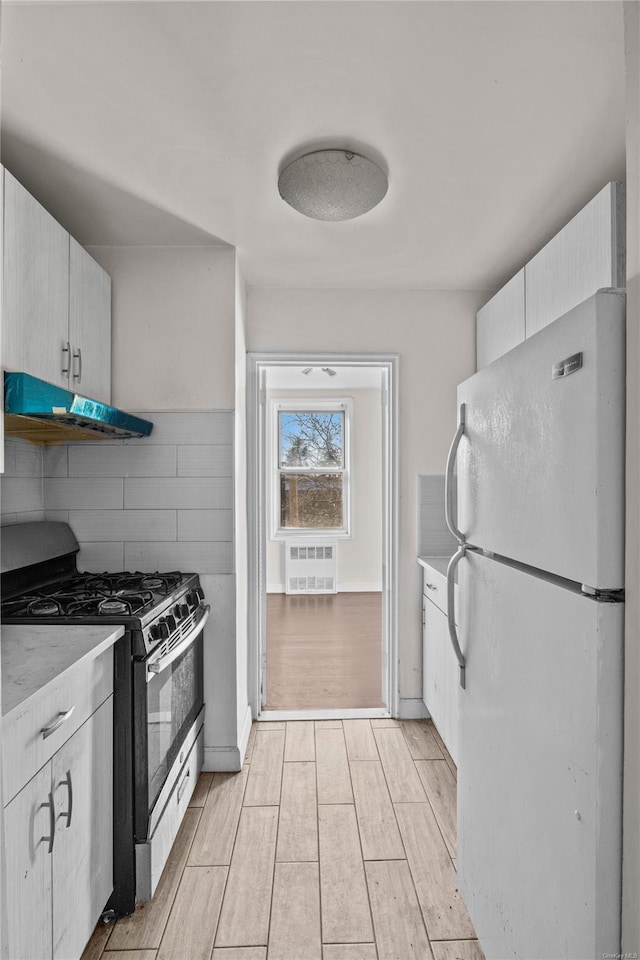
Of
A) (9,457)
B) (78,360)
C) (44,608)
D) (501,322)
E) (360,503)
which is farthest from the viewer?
(360,503)

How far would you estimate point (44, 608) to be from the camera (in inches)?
73.0

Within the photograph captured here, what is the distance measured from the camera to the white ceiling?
1.31 meters

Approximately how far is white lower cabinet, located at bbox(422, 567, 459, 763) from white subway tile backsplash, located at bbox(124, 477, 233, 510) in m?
1.09

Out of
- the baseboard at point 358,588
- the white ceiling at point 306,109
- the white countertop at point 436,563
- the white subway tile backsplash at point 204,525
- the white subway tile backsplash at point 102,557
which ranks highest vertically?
the white ceiling at point 306,109

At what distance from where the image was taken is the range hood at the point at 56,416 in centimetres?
152

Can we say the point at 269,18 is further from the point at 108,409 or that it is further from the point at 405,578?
the point at 405,578

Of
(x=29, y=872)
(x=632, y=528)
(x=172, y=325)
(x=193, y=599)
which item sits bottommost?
(x=29, y=872)

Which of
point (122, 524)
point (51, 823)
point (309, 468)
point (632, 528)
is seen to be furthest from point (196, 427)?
point (309, 468)

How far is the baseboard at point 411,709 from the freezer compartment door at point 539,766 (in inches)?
58.3

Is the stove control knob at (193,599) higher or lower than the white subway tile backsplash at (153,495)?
lower

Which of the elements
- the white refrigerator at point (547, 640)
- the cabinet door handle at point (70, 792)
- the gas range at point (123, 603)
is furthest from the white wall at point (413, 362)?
the cabinet door handle at point (70, 792)

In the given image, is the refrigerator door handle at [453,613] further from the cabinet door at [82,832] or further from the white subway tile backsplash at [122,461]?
the white subway tile backsplash at [122,461]

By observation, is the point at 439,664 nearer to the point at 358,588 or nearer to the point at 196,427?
the point at 196,427

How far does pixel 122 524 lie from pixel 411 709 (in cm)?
186
